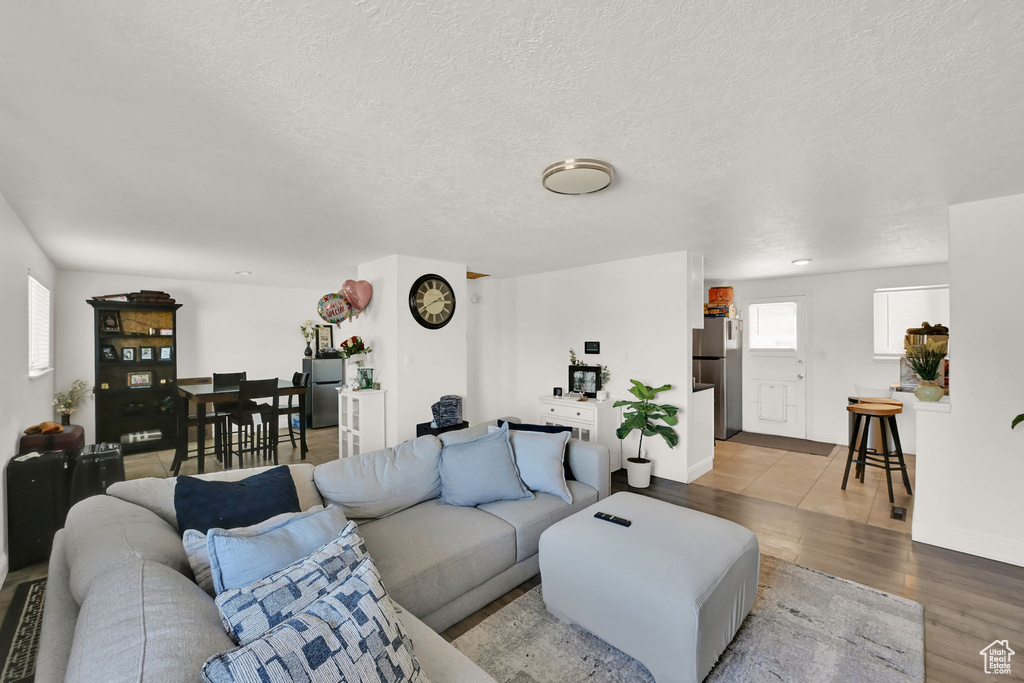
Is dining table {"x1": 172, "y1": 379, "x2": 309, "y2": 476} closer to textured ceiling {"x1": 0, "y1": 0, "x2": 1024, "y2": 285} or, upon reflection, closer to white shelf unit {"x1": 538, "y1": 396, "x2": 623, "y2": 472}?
textured ceiling {"x1": 0, "y1": 0, "x2": 1024, "y2": 285}

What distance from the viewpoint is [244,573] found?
127 centimetres

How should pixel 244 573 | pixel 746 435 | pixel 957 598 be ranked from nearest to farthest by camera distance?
pixel 244 573
pixel 957 598
pixel 746 435

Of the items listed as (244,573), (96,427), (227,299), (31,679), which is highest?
(227,299)

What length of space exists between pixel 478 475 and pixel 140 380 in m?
5.57

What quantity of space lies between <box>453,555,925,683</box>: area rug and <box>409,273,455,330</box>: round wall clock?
2848mm

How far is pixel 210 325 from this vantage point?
20.8ft

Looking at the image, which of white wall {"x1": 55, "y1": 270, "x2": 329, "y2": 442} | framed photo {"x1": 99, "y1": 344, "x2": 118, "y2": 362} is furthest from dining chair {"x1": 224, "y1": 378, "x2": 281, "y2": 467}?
framed photo {"x1": 99, "y1": 344, "x2": 118, "y2": 362}

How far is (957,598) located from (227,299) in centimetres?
802

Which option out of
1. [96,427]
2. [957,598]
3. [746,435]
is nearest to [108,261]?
[96,427]

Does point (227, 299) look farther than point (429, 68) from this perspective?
Yes

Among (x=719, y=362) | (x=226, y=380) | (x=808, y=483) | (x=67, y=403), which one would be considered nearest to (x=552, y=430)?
(x=808, y=483)

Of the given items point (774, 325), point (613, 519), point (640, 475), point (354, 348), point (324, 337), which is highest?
point (774, 325)

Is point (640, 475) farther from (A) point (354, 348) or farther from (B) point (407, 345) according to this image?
(A) point (354, 348)

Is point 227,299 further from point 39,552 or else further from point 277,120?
point 277,120
